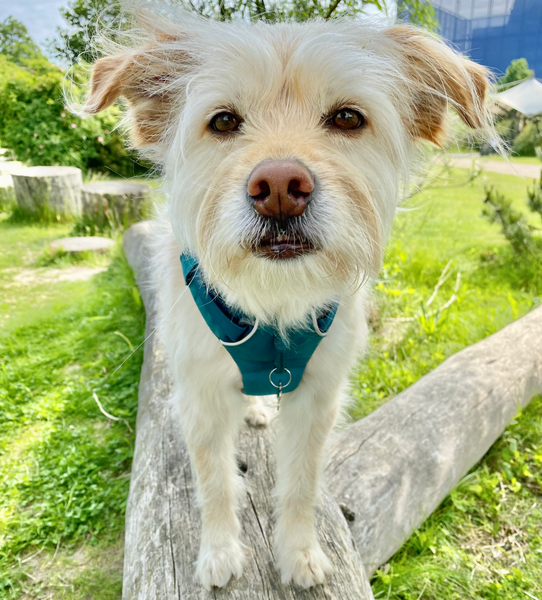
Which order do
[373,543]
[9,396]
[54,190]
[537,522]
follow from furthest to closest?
[54,190] < [9,396] < [537,522] < [373,543]

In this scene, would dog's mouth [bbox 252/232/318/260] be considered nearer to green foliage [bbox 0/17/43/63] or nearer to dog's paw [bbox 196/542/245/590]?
dog's paw [bbox 196/542/245/590]

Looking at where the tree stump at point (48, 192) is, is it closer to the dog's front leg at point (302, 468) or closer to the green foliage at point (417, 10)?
the green foliage at point (417, 10)

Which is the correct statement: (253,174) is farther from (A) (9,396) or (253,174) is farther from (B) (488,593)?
(A) (9,396)

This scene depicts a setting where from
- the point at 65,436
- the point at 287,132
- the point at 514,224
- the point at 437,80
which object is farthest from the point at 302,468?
the point at 514,224

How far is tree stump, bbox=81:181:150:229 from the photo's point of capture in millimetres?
7598

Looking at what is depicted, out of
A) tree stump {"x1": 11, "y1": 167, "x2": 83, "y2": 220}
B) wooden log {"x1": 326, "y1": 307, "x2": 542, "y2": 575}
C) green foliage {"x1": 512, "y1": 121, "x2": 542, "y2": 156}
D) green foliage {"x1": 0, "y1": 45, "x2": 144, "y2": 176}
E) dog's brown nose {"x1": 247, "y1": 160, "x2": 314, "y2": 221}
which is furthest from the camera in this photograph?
green foliage {"x1": 0, "y1": 45, "x2": 144, "y2": 176}

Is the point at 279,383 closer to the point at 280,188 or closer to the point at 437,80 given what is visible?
the point at 280,188

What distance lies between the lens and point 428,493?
2.64 meters

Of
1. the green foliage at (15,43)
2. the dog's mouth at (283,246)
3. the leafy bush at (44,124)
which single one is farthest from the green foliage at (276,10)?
the green foliage at (15,43)

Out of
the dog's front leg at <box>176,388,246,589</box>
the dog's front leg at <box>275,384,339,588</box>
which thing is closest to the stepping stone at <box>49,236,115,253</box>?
the dog's front leg at <box>176,388,246,589</box>

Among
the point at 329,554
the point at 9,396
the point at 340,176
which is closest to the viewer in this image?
the point at 340,176

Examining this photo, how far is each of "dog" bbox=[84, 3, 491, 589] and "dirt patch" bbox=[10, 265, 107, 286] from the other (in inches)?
187

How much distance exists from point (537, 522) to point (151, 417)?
2382 mm

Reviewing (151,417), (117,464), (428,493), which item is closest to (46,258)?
(117,464)
